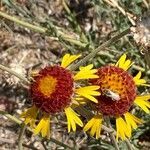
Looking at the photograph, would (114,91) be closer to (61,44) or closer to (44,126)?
(44,126)

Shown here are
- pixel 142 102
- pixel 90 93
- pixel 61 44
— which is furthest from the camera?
pixel 61 44

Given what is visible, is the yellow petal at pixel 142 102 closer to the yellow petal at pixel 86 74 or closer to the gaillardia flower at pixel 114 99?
the gaillardia flower at pixel 114 99

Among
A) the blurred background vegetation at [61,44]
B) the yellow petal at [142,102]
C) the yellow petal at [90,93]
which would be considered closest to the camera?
the yellow petal at [90,93]

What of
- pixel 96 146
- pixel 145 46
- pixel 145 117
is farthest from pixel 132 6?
pixel 145 46

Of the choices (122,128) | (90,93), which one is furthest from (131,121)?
(90,93)

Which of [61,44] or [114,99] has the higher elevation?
[61,44]

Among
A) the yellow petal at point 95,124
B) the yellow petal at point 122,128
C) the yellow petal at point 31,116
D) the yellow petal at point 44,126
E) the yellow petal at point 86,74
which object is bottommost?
the yellow petal at point 122,128

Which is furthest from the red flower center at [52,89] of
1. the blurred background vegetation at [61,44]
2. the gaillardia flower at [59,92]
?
the blurred background vegetation at [61,44]
